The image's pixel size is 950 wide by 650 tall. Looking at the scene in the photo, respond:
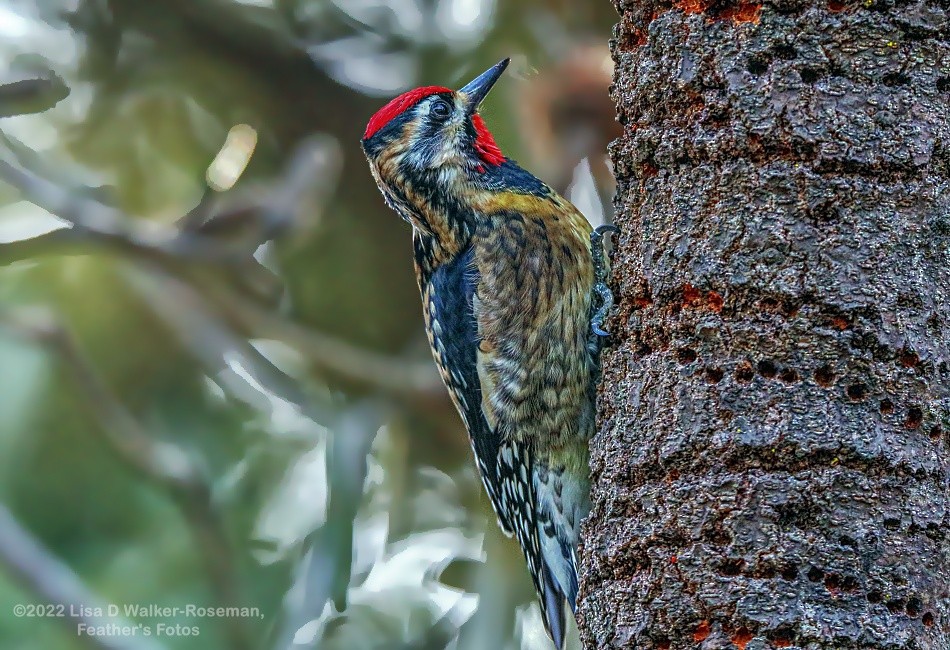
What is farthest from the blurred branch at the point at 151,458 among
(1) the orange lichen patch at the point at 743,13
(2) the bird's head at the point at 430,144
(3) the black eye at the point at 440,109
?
(1) the orange lichen patch at the point at 743,13

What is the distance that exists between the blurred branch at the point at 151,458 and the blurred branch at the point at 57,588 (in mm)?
493

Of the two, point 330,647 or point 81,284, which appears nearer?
point 330,647

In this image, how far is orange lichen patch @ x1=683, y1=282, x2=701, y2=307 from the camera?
195 centimetres

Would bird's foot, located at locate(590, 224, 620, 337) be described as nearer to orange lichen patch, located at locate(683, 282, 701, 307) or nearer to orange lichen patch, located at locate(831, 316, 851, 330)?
orange lichen patch, located at locate(683, 282, 701, 307)

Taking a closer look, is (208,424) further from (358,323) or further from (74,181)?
(74,181)

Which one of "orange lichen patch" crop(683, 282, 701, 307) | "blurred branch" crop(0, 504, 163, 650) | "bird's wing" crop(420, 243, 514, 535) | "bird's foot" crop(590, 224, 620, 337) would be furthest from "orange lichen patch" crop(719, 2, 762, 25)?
"blurred branch" crop(0, 504, 163, 650)

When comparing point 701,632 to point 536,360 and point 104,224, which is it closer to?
point 536,360

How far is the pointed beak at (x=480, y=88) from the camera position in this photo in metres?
3.58

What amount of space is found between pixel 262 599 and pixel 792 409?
154 inches

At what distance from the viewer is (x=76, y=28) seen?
217 inches

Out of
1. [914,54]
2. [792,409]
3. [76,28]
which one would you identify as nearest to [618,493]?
[792,409]

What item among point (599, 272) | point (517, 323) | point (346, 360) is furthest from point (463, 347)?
point (346, 360)

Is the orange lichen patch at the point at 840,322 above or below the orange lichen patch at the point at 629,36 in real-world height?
below

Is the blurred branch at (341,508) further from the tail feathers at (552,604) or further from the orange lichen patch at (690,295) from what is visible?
the orange lichen patch at (690,295)
